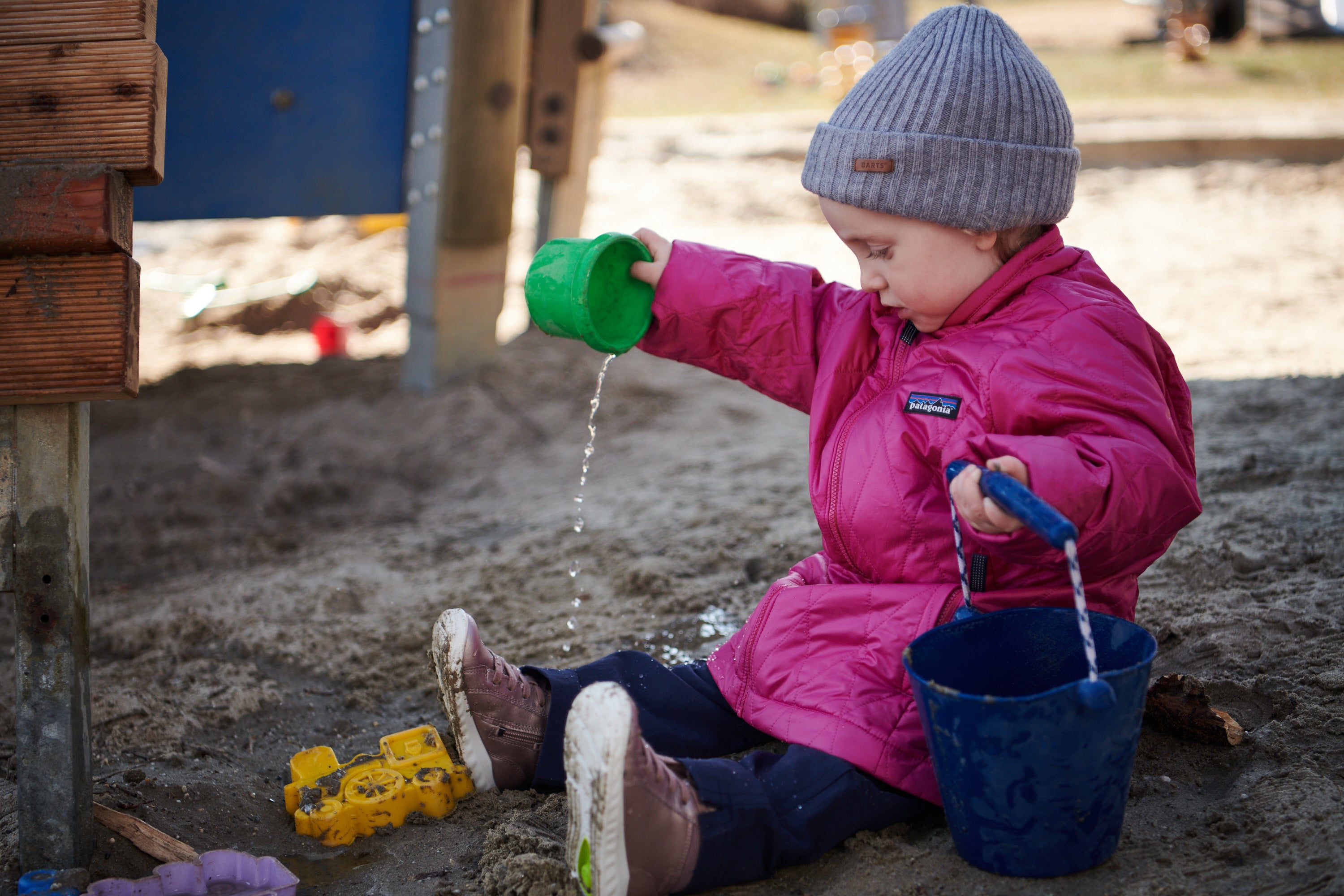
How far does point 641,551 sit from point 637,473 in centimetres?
62

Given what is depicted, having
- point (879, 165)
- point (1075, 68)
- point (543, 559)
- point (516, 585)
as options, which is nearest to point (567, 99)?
point (543, 559)

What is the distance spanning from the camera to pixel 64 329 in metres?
1.39

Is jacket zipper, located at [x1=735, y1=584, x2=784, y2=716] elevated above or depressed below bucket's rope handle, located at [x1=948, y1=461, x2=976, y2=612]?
below

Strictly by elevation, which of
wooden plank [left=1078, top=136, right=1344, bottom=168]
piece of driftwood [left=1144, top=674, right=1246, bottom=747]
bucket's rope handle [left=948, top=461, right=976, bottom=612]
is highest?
bucket's rope handle [left=948, top=461, right=976, bottom=612]

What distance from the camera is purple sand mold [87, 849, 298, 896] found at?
1471 millimetres

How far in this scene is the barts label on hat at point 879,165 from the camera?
5.22ft

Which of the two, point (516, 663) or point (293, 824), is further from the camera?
point (516, 663)

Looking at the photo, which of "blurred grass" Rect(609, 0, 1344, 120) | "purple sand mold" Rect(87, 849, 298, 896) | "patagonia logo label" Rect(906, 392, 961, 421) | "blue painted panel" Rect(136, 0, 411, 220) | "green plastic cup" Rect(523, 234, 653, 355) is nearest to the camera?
"purple sand mold" Rect(87, 849, 298, 896)

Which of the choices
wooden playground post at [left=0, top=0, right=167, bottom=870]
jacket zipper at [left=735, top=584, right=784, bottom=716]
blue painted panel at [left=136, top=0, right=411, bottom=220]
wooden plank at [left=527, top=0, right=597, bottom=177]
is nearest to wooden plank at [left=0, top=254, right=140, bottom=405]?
wooden playground post at [left=0, top=0, right=167, bottom=870]

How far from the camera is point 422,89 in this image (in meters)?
3.82

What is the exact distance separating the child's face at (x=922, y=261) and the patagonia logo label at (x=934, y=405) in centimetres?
13

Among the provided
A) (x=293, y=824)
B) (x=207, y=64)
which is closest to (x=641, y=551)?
(x=293, y=824)

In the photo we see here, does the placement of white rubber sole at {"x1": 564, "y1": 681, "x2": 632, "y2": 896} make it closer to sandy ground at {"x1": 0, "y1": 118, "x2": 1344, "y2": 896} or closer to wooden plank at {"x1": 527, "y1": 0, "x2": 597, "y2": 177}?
sandy ground at {"x1": 0, "y1": 118, "x2": 1344, "y2": 896}

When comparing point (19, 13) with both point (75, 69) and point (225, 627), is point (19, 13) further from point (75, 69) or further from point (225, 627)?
point (225, 627)
